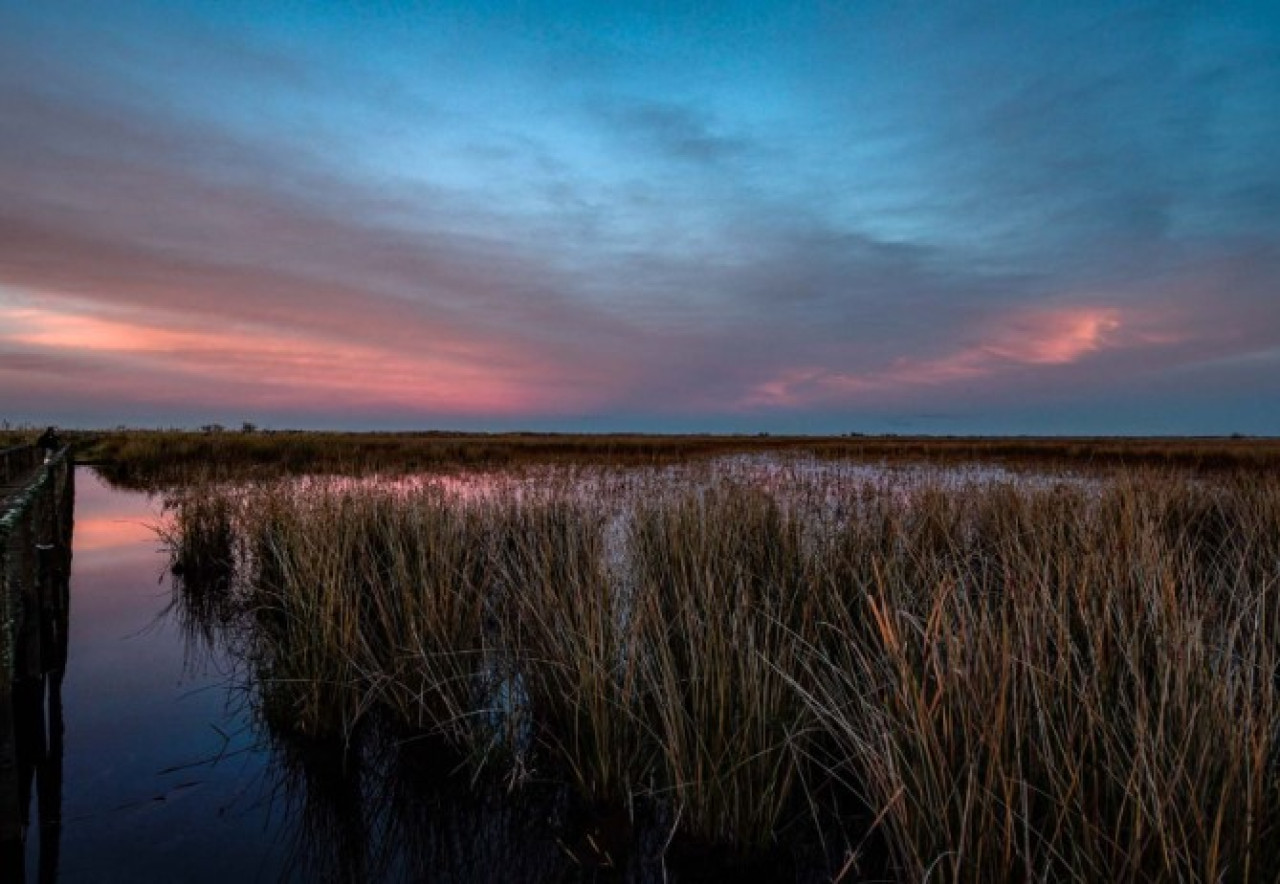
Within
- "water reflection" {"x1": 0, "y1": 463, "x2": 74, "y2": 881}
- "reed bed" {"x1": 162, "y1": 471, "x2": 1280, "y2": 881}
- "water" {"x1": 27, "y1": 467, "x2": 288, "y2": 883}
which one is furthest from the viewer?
"water" {"x1": 27, "y1": 467, "x2": 288, "y2": 883}

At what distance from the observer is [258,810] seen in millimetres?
4230

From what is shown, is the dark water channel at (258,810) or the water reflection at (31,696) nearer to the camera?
the water reflection at (31,696)

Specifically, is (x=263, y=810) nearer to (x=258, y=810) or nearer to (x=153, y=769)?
(x=258, y=810)

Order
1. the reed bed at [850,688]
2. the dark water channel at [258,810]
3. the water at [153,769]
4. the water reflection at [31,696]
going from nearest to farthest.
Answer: the reed bed at [850,688] → the water reflection at [31,696] → the dark water channel at [258,810] → the water at [153,769]

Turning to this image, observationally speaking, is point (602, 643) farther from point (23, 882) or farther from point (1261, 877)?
point (23, 882)

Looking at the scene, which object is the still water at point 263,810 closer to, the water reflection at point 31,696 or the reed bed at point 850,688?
the water reflection at point 31,696

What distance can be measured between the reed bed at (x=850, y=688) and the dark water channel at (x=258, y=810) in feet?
0.66

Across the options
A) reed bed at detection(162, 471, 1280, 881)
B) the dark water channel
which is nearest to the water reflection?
the dark water channel

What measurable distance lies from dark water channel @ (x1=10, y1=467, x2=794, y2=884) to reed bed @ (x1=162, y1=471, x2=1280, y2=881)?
0.20m

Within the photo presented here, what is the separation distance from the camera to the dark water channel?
3650 millimetres

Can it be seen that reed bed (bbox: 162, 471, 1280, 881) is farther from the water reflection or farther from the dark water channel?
the water reflection

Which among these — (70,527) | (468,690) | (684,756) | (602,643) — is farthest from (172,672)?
(70,527)

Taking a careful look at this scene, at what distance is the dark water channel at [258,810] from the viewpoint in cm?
365

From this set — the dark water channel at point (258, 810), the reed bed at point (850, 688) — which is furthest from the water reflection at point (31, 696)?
the reed bed at point (850, 688)
